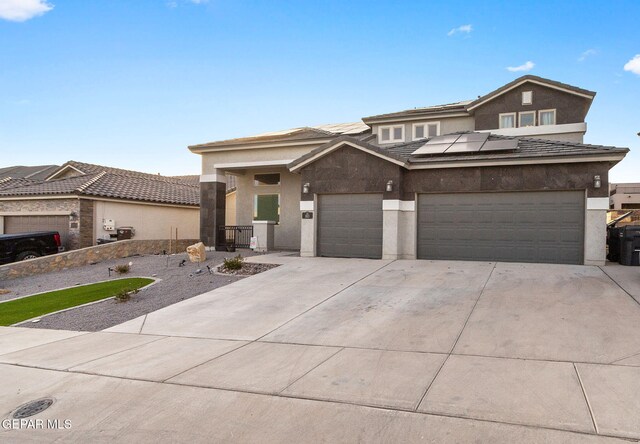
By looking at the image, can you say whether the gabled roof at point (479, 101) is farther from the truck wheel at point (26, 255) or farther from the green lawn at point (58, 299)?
the truck wheel at point (26, 255)

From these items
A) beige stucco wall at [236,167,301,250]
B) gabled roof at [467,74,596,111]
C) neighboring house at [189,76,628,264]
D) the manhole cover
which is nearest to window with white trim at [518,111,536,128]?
neighboring house at [189,76,628,264]

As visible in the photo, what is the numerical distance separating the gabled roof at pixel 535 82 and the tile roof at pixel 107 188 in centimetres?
1700

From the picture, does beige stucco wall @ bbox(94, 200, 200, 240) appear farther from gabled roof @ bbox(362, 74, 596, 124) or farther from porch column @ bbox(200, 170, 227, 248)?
gabled roof @ bbox(362, 74, 596, 124)

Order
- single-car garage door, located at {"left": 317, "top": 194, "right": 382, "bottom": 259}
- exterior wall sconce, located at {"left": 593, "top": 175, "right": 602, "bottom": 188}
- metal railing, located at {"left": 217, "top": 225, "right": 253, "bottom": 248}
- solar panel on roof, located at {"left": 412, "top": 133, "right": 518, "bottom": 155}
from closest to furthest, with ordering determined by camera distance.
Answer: exterior wall sconce, located at {"left": 593, "top": 175, "right": 602, "bottom": 188} → solar panel on roof, located at {"left": 412, "top": 133, "right": 518, "bottom": 155} → single-car garage door, located at {"left": 317, "top": 194, "right": 382, "bottom": 259} → metal railing, located at {"left": 217, "top": 225, "right": 253, "bottom": 248}

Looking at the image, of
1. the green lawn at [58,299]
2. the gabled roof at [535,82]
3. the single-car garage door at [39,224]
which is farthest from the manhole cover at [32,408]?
the gabled roof at [535,82]

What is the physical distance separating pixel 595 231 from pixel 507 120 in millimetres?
8663

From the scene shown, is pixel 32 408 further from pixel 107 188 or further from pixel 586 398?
pixel 107 188

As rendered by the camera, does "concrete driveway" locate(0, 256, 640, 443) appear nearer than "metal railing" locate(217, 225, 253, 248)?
Yes

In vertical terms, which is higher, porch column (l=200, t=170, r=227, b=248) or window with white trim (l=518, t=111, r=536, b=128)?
window with white trim (l=518, t=111, r=536, b=128)

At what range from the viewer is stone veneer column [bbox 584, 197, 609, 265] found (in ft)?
43.6

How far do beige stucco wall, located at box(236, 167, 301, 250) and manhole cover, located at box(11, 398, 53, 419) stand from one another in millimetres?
16079

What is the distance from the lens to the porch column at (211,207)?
21.4 meters

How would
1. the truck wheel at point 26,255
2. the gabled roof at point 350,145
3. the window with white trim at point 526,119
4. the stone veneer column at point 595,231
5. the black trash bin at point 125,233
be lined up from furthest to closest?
the black trash bin at point 125,233, the window with white trim at point 526,119, the truck wheel at point 26,255, the gabled roof at point 350,145, the stone veneer column at point 595,231

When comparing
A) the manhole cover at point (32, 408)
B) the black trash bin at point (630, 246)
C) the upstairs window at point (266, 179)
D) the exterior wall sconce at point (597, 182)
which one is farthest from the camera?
the upstairs window at point (266, 179)
